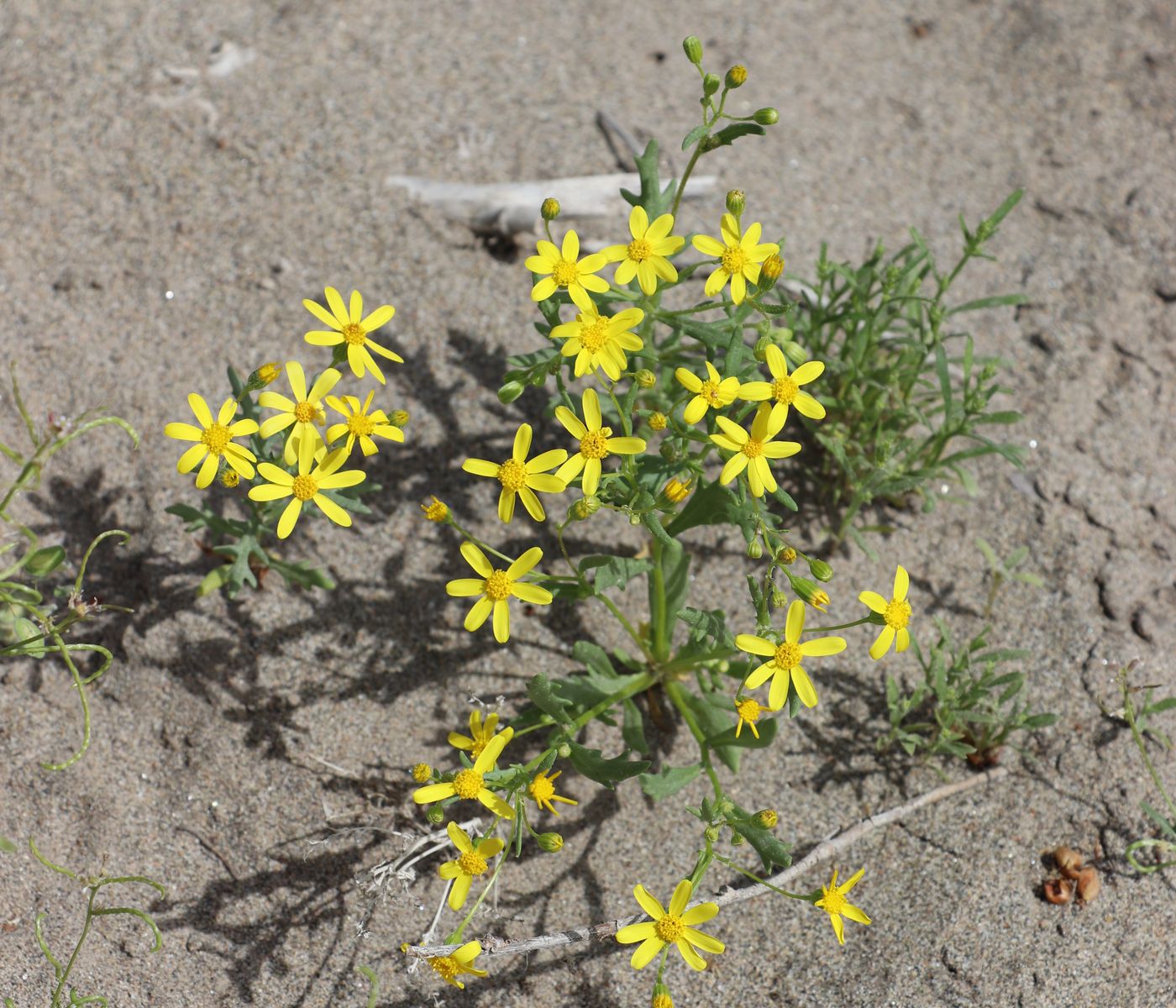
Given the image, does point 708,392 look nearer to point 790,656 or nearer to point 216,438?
point 790,656

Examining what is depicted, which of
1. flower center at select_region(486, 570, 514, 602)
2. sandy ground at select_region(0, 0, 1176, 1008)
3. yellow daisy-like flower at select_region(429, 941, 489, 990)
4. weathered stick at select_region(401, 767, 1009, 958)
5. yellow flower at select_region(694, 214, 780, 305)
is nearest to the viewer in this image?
yellow daisy-like flower at select_region(429, 941, 489, 990)

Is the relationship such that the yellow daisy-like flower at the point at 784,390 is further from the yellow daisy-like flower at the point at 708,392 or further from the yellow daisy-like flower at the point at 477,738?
the yellow daisy-like flower at the point at 477,738

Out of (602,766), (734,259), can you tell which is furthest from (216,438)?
(734,259)

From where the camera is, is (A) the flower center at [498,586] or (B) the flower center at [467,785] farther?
(A) the flower center at [498,586]

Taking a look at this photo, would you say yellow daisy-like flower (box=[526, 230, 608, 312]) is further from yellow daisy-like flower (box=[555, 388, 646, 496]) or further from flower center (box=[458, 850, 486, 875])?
flower center (box=[458, 850, 486, 875])

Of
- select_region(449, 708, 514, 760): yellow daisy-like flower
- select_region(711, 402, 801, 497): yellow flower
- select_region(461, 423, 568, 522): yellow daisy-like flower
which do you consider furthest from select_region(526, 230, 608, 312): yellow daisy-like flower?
select_region(449, 708, 514, 760): yellow daisy-like flower

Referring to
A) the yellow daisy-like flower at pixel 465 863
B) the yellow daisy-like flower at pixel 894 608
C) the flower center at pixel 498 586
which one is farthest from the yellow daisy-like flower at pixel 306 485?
the yellow daisy-like flower at pixel 894 608

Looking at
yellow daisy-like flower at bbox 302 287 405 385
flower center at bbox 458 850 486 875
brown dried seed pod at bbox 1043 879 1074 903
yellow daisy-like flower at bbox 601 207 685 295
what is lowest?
brown dried seed pod at bbox 1043 879 1074 903
